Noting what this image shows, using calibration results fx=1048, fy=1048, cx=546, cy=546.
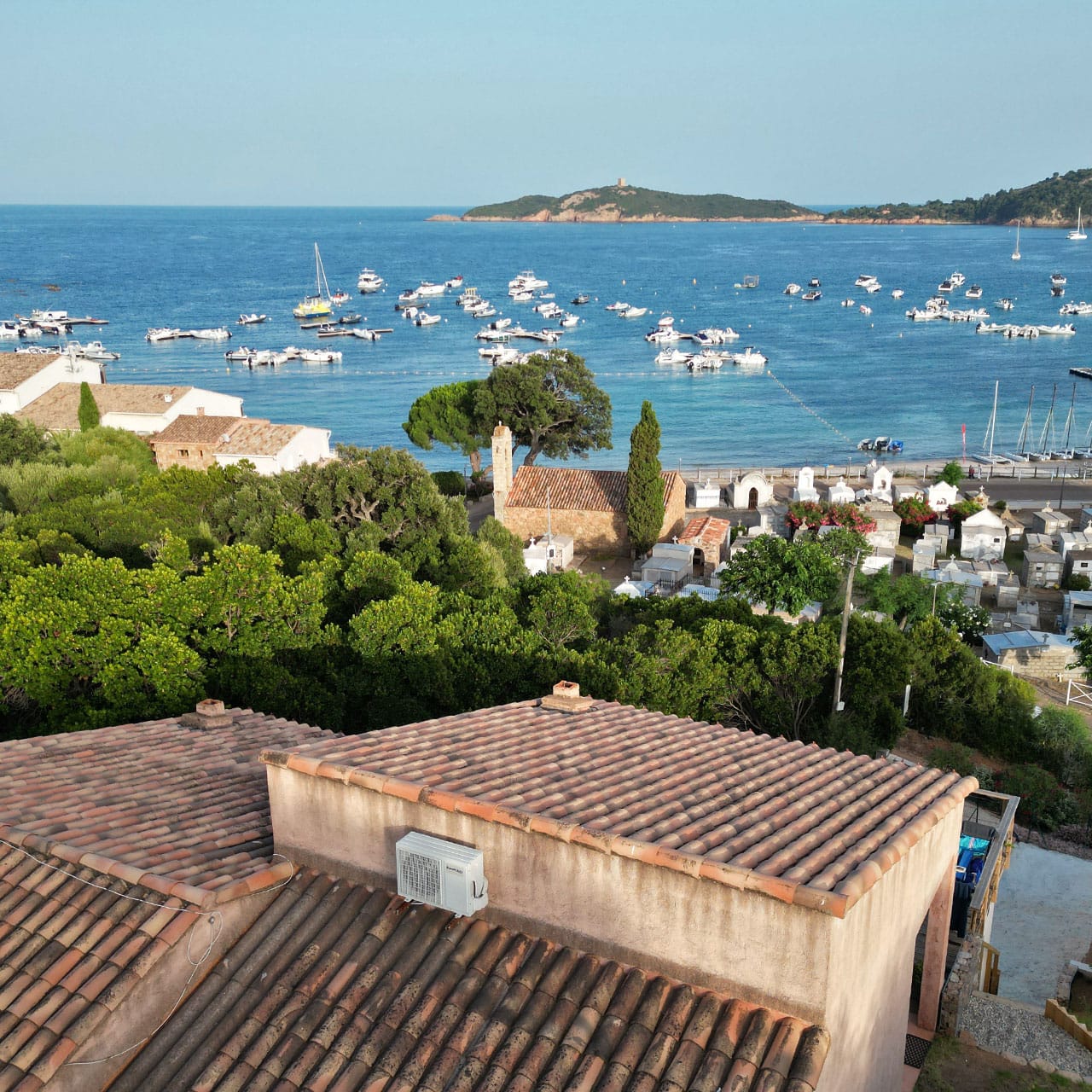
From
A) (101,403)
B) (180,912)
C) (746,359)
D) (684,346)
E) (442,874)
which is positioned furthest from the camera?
(684,346)

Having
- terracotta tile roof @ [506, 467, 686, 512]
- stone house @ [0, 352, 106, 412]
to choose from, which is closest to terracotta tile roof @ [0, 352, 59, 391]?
stone house @ [0, 352, 106, 412]

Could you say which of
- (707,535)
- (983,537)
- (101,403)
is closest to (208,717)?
(707,535)

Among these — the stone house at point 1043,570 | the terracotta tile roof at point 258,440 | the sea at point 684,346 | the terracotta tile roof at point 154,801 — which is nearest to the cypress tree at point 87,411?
the terracotta tile roof at point 258,440

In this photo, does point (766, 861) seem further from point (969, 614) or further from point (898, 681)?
point (969, 614)

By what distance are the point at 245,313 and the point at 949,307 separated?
80571 mm

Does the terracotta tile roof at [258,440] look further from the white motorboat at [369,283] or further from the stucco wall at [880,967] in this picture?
the white motorboat at [369,283]

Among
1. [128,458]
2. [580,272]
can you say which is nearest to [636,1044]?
[128,458]

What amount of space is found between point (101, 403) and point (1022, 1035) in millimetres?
44283

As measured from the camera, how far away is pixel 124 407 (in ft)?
148

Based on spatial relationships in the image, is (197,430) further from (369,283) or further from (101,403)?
(369,283)

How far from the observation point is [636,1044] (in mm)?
5230

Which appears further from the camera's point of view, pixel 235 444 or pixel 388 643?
pixel 235 444

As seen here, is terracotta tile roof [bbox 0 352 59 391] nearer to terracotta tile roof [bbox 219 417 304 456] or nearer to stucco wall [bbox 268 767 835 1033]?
terracotta tile roof [bbox 219 417 304 456]

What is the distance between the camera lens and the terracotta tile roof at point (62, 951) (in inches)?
216
